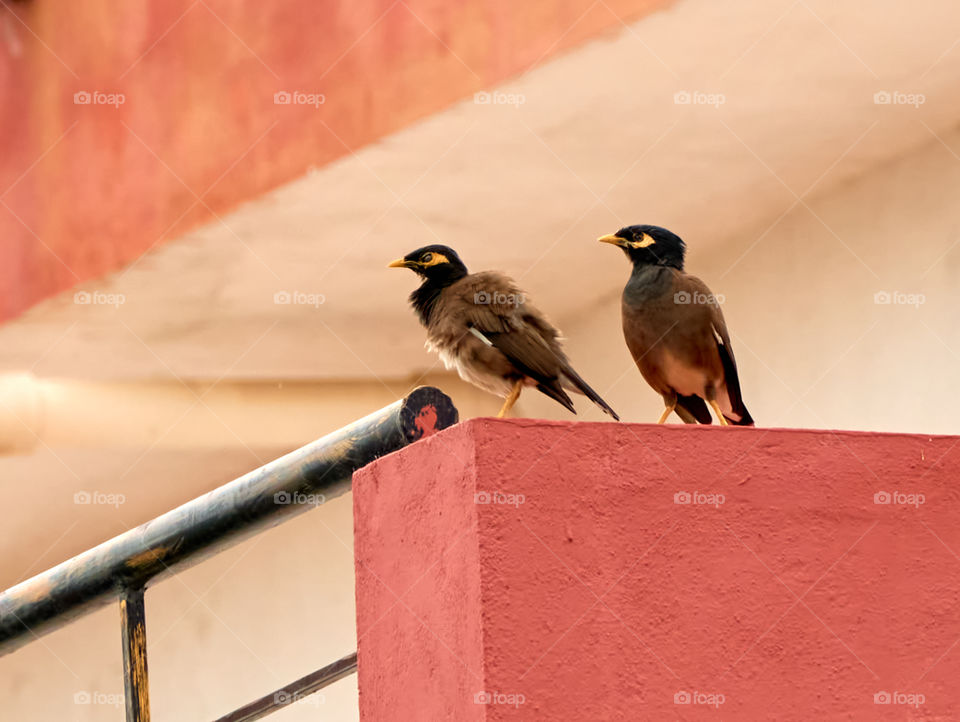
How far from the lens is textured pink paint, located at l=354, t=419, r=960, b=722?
4.80 ft

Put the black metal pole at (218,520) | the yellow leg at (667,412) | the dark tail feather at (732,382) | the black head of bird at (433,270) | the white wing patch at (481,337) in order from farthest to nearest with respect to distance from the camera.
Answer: the black head of bird at (433,270)
the white wing patch at (481,337)
the dark tail feather at (732,382)
the yellow leg at (667,412)
the black metal pole at (218,520)

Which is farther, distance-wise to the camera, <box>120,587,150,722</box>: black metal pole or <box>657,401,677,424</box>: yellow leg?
<box>657,401,677,424</box>: yellow leg

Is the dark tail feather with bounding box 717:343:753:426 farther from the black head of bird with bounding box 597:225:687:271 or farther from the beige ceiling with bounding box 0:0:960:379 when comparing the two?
the beige ceiling with bounding box 0:0:960:379

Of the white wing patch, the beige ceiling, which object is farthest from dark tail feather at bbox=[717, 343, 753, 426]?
the beige ceiling

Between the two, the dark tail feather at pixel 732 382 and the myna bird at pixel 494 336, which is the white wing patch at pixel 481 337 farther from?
the dark tail feather at pixel 732 382

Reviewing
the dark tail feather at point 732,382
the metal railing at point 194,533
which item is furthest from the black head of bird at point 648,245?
the metal railing at point 194,533

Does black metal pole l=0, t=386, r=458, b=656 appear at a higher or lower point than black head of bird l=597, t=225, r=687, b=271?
lower

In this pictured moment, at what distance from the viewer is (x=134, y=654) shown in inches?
51.9

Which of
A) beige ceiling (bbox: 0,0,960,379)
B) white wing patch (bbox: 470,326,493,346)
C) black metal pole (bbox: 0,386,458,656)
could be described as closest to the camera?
black metal pole (bbox: 0,386,458,656)

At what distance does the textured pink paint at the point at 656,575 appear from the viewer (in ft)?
4.80

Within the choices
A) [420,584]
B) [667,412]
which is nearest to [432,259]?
[667,412]

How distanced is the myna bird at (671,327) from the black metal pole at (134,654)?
2.06 m

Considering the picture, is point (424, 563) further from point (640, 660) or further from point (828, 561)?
point (828, 561)

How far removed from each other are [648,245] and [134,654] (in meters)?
2.39
